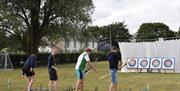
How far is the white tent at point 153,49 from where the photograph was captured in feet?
96.6

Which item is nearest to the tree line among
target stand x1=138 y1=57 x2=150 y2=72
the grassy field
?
target stand x1=138 y1=57 x2=150 y2=72

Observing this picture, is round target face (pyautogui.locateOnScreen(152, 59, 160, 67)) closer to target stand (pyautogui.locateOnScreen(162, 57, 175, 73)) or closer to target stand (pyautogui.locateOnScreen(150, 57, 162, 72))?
target stand (pyautogui.locateOnScreen(150, 57, 162, 72))

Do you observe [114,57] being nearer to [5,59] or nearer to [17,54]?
[5,59]

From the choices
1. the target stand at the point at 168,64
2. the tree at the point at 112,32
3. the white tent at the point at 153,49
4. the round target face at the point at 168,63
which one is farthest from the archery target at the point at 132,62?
the tree at the point at 112,32

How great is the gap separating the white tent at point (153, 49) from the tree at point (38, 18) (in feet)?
51.9

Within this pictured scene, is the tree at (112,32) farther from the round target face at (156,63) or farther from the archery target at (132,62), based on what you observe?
the round target face at (156,63)

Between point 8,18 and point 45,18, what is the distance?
259 inches

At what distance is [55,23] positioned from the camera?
5097 cm

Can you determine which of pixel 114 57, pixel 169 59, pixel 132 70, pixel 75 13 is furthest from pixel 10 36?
pixel 114 57

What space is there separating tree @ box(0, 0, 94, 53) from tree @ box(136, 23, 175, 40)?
60.4 m

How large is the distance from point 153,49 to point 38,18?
22.2 m

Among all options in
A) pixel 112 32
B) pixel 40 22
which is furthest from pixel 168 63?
pixel 112 32

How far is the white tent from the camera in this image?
29.5 metres

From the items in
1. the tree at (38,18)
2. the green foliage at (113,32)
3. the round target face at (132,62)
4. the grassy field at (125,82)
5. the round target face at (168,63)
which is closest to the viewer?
the grassy field at (125,82)
